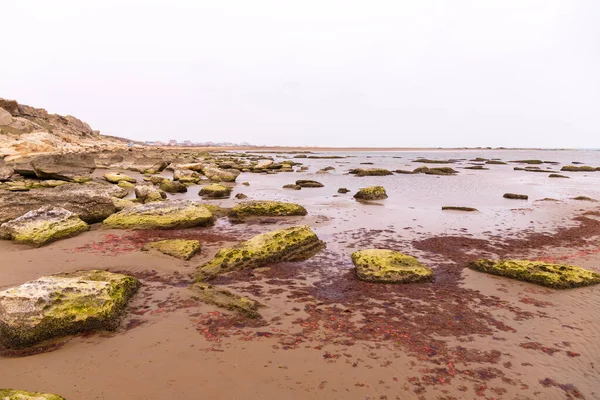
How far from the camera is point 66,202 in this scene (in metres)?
11.9

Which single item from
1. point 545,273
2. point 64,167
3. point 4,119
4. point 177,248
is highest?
point 4,119

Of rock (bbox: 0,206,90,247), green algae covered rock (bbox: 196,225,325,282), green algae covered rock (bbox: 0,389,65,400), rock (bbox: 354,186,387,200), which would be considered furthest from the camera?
rock (bbox: 354,186,387,200)

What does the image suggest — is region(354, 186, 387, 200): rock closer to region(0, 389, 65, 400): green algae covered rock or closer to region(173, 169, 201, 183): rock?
region(173, 169, 201, 183): rock

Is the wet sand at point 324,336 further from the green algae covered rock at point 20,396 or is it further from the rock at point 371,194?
the rock at point 371,194

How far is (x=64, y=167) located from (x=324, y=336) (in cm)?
2210

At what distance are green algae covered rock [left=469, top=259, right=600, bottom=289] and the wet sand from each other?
238mm

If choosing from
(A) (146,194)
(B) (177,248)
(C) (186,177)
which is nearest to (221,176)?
(C) (186,177)

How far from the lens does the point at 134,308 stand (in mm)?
6160

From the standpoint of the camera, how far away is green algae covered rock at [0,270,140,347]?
15.6 feet

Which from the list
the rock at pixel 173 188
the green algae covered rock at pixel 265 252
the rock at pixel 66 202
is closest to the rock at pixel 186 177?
the rock at pixel 173 188

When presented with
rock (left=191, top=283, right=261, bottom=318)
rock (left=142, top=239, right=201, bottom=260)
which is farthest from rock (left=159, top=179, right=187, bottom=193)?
rock (left=191, top=283, right=261, bottom=318)

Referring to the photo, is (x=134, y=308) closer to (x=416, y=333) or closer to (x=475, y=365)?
(x=416, y=333)

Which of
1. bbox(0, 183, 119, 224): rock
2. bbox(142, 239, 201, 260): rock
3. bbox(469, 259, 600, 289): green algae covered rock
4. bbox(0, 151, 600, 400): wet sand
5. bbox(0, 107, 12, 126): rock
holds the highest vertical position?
bbox(0, 107, 12, 126): rock

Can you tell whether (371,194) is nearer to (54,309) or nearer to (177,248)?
(177,248)
